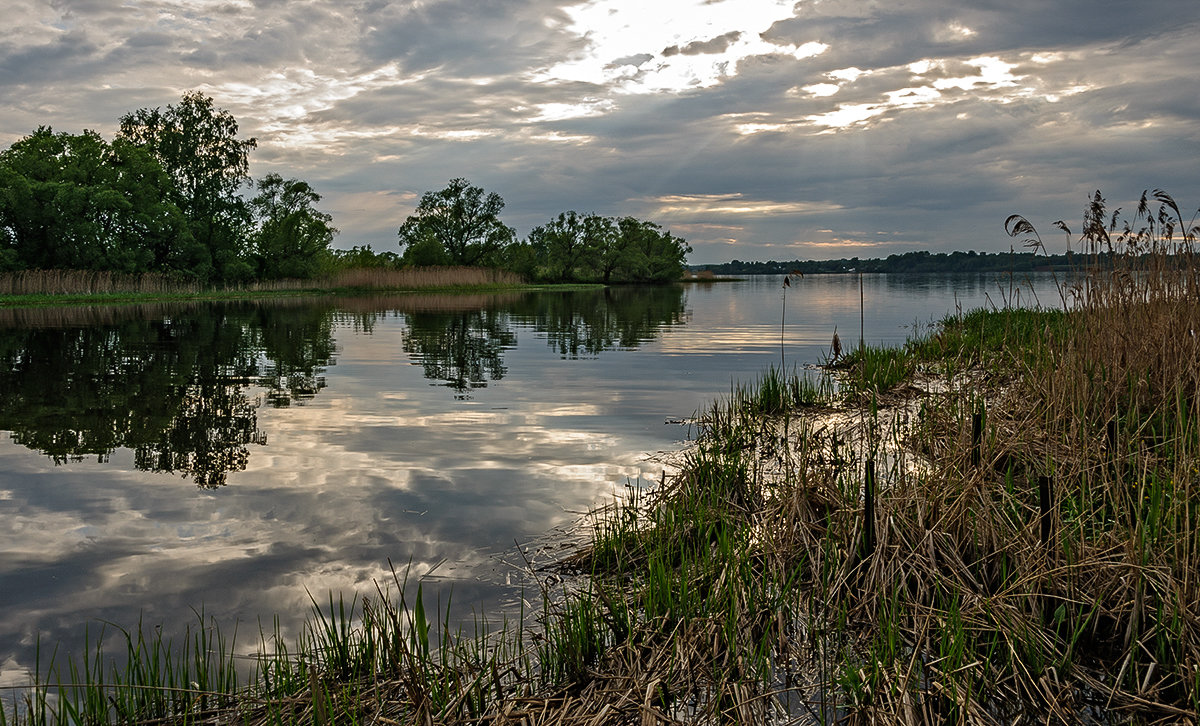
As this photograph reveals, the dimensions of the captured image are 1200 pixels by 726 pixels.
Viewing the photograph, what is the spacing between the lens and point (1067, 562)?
4.49 m

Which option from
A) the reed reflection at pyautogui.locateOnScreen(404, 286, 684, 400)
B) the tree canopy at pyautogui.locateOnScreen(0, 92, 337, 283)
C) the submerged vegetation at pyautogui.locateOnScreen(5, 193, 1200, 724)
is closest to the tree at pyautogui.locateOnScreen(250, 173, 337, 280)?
the tree canopy at pyautogui.locateOnScreen(0, 92, 337, 283)

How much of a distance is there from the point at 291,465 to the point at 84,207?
58560 mm

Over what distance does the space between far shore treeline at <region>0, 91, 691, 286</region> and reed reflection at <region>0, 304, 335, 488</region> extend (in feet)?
105

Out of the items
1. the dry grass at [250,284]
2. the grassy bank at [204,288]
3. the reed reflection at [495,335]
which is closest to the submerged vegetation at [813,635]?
the reed reflection at [495,335]

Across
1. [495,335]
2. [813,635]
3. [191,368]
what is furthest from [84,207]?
[813,635]

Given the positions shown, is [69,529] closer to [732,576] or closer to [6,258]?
[732,576]

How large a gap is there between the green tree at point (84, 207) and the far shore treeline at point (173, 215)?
8cm

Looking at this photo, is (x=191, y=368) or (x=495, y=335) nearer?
(x=191, y=368)

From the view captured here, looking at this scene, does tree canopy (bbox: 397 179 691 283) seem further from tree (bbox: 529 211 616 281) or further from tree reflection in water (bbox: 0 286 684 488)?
tree reflection in water (bbox: 0 286 684 488)

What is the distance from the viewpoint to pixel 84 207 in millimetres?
56031

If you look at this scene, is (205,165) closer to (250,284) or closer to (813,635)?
(250,284)

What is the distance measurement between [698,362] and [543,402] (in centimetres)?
711

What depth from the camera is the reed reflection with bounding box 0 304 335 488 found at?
10.2 meters

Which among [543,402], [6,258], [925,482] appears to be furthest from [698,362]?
[6,258]
